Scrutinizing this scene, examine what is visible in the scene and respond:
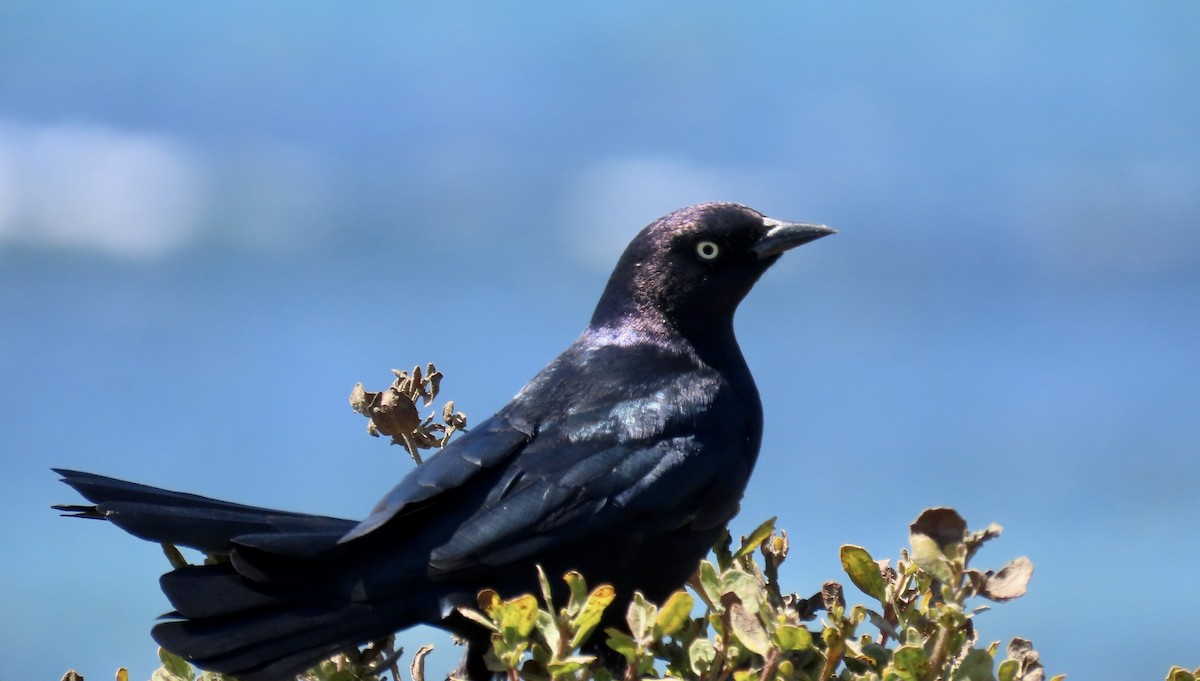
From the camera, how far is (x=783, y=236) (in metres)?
2.85

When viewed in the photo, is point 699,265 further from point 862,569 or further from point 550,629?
point 550,629

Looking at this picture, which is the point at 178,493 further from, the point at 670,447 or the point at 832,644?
the point at 832,644

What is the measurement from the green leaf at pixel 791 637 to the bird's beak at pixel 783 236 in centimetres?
143

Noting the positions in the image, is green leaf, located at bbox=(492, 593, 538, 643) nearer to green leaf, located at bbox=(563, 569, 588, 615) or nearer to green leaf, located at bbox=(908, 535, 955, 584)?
green leaf, located at bbox=(563, 569, 588, 615)

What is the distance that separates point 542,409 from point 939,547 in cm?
109

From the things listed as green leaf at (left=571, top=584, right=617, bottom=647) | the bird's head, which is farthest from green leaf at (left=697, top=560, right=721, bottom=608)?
the bird's head

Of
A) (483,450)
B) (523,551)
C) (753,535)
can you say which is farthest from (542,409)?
(753,535)

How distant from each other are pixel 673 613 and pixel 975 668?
0.39 metres

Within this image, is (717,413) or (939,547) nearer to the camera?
(939,547)

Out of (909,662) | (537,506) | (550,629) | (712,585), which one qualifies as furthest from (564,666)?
(537,506)

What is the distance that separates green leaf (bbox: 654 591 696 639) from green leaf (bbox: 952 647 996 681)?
13.9 inches

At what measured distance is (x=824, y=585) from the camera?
1.88 m

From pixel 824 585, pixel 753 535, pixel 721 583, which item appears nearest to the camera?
pixel 721 583

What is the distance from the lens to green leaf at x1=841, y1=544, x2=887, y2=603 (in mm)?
1674
